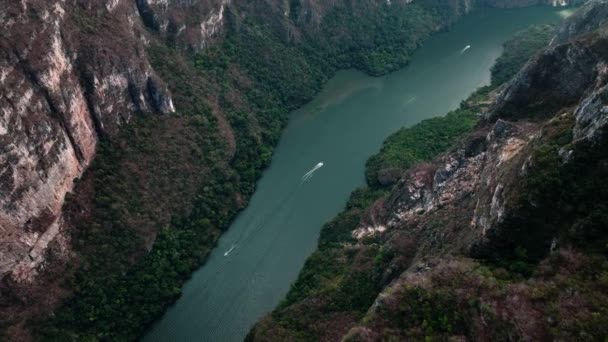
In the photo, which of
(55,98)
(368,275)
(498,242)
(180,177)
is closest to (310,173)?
(180,177)

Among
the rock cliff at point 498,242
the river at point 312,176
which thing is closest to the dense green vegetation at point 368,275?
the rock cliff at point 498,242

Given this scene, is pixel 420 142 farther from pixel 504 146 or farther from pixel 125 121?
pixel 125 121

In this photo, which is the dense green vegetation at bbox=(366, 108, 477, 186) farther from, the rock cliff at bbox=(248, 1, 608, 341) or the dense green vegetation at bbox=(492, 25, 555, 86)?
the dense green vegetation at bbox=(492, 25, 555, 86)

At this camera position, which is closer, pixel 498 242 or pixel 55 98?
pixel 498 242

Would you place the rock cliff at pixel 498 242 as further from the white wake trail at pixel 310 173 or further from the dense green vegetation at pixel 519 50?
the dense green vegetation at pixel 519 50

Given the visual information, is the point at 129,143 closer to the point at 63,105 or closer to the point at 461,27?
the point at 63,105

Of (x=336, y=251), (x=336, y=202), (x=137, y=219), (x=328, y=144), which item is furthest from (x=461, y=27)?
(x=137, y=219)
